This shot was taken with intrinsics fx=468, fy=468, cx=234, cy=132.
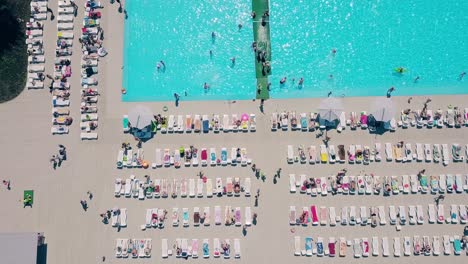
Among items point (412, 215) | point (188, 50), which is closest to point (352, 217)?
point (412, 215)

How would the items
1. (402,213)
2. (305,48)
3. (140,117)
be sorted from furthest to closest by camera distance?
(305,48), (140,117), (402,213)

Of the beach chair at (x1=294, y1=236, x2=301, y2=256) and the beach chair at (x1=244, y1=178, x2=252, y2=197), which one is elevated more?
the beach chair at (x1=244, y1=178, x2=252, y2=197)

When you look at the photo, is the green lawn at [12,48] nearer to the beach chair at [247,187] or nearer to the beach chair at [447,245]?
the beach chair at [247,187]

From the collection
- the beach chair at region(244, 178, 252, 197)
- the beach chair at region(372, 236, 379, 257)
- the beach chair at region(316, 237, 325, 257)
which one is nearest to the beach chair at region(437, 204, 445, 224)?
the beach chair at region(372, 236, 379, 257)

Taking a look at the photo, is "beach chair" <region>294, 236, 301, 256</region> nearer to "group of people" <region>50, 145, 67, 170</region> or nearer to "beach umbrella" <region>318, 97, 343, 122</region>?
"beach umbrella" <region>318, 97, 343, 122</region>

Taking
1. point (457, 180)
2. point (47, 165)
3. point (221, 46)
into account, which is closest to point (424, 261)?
point (457, 180)

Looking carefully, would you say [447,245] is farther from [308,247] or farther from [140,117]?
[140,117]
